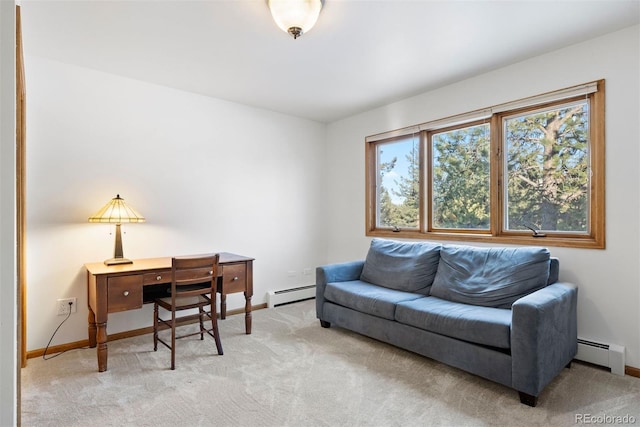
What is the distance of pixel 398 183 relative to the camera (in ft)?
13.8

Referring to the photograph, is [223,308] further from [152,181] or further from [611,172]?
[611,172]

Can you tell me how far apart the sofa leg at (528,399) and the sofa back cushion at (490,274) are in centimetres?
69

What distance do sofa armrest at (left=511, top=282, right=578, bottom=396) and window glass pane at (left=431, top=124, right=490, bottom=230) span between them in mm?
1267

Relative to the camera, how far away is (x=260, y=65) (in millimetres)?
3018

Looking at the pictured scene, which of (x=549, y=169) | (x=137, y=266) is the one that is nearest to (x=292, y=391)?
(x=137, y=266)

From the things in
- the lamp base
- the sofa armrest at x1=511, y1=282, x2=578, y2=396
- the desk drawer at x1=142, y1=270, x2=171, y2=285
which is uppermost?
the lamp base

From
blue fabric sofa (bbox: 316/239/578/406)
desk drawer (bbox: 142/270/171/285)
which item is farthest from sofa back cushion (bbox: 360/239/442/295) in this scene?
desk drawer (bbox: 142/270/171/285)

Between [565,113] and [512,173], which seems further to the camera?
[512,173]

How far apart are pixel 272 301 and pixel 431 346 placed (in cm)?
217

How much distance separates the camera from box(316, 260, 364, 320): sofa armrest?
3494mm

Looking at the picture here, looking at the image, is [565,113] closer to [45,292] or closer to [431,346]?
[431,346]

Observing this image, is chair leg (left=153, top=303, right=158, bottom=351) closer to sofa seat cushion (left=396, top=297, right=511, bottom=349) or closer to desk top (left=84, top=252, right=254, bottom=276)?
desk top (left=84, top=252, right=254, bottom=276)

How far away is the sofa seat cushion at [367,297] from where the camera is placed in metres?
2.90

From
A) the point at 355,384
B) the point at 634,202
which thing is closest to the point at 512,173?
the point at 634,202
